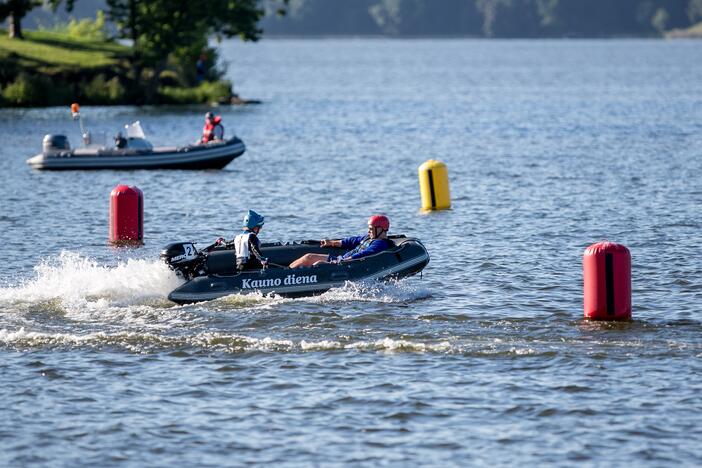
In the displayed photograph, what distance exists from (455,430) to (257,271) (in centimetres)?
652

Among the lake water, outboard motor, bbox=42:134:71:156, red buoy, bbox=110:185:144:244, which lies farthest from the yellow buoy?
outboard motor, bbox=42:134:71:156

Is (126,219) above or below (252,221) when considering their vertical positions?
below

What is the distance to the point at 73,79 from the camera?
6069cm

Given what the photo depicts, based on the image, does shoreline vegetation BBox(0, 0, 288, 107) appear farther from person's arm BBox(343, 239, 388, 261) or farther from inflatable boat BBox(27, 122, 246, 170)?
person's arm BBox(343, 239, 388, 261)

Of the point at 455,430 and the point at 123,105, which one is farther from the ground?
the point at 123,105

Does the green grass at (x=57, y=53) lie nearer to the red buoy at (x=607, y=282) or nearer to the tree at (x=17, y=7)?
the tree at (x=17, y=7)

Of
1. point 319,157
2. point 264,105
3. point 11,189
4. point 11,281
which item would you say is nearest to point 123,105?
point 264,105

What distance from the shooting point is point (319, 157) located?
42.5 m

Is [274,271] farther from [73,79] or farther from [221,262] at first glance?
[73,79]

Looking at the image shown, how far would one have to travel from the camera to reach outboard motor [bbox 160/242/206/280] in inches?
776

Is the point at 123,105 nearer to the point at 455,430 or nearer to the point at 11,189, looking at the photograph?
the point at 11,189

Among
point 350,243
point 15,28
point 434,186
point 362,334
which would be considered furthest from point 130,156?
point 15,28

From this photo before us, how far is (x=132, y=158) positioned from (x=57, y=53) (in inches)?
1122

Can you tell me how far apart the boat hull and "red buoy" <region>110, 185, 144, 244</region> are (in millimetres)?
11964
